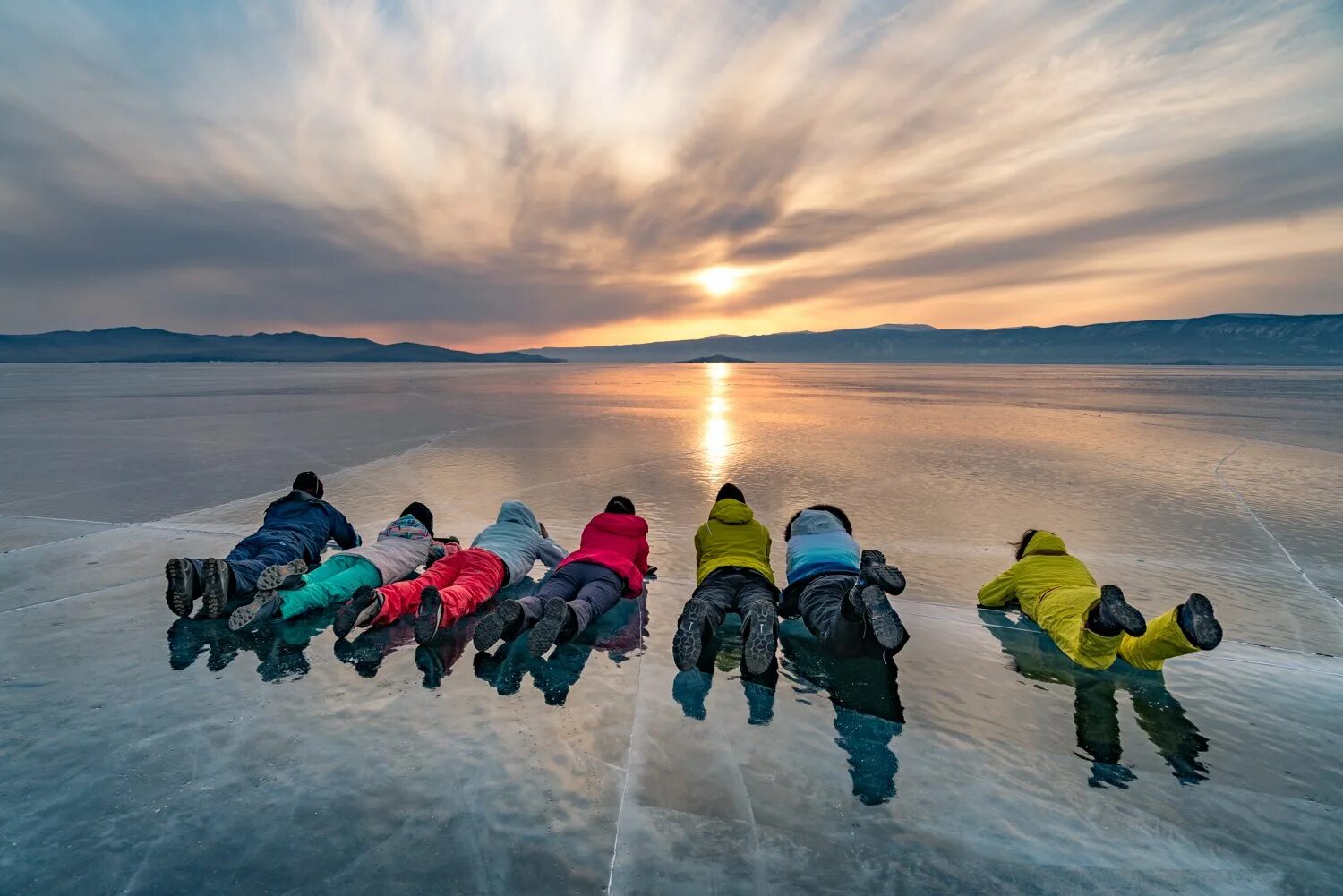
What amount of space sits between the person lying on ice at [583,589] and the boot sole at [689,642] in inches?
30.5

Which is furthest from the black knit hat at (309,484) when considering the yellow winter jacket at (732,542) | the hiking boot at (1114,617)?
the hiking boot at (1114,617)

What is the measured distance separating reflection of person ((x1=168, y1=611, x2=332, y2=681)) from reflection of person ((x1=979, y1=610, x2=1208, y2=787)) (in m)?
4.47

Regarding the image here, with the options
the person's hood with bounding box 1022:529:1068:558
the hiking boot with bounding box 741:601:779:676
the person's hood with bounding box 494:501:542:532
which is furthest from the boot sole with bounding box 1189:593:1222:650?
the person's hood with bounding box 494:501:542:532

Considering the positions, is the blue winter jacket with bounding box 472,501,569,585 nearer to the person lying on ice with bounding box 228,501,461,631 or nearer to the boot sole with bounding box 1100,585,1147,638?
the person lying on ice with bounding box 228,501,461,631

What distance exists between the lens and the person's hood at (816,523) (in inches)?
209

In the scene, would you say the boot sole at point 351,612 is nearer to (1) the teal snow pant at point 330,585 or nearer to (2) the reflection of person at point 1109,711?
(1) the teal snow pant at point 330,585

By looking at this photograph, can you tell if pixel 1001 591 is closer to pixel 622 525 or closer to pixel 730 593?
pixel 730 593

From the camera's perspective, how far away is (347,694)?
3.48 meters

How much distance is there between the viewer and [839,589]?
444cm

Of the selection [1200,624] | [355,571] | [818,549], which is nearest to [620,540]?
[818,549]

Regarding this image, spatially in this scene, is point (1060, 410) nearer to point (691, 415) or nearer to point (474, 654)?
point (691, 415)

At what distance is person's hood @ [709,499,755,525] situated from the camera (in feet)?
Result: 17.0

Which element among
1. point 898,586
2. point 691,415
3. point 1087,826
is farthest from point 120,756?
point 691,415

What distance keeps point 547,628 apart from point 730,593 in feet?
4.63
